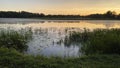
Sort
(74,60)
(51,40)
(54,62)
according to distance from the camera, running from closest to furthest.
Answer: (54,62), (74,60), (51,40)

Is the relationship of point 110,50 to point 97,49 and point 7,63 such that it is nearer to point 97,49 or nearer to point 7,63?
point 97,49

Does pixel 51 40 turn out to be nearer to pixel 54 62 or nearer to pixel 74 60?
pixel 74 60

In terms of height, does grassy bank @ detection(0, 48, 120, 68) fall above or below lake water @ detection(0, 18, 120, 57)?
above

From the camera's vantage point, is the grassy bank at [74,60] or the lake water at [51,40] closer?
the grassy bank at [74,60]

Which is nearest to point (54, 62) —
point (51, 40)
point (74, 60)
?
point (74, 60)

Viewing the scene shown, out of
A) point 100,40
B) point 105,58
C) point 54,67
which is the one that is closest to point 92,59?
point 105,58

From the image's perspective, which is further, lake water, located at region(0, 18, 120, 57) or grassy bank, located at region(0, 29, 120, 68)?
lake water, located at region(0, 18, 120, 57)

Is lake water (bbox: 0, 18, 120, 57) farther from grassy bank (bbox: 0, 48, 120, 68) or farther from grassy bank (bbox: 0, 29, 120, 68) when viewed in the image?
grassy bank (bbox: 0, 48, 120, 68)

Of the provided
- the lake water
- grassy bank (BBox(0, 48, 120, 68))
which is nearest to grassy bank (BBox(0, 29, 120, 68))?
grassy bank (BBox(0, 48, 120, 68))

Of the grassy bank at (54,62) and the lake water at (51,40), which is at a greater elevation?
the grassy bank at (54,62)

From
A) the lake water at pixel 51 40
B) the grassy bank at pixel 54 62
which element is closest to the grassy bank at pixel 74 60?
the grassy bank at pixel 54 62

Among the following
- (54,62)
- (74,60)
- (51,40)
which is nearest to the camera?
(54,62)

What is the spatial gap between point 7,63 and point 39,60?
1.01m

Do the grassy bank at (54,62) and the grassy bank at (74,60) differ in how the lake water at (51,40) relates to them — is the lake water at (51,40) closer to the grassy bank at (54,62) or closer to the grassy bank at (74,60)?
the grassy bank at (74,60)
